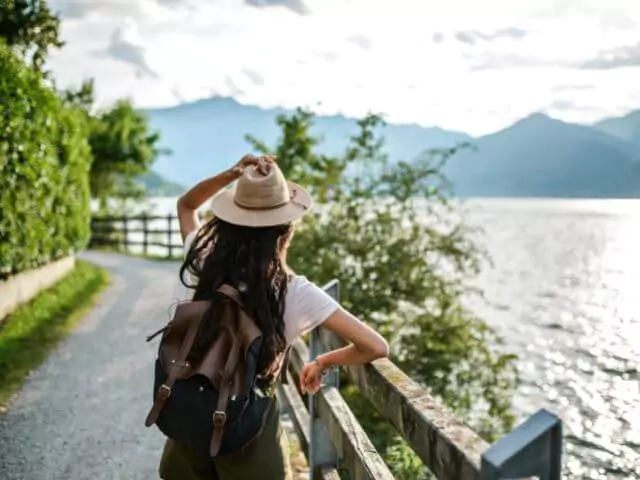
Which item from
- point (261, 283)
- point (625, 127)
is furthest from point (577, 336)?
point (625, 127)

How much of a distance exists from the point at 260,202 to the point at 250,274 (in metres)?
0.27

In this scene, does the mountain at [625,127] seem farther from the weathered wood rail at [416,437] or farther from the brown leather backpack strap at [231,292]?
the brown leather backpack strap at [231,292]

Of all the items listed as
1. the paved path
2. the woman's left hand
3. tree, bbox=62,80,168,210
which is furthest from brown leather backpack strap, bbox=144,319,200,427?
tree, bbox=62,80,168,210

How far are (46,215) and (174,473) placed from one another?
10.3 meters

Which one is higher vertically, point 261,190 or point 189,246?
point 261,190

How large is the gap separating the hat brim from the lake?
8.36 metres

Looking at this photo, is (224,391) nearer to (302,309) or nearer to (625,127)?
(302,309)

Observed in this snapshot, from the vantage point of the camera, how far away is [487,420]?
10.8 metres

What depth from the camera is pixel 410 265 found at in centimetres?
1049

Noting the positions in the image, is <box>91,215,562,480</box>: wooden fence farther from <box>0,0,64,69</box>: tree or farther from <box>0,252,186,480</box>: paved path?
<box>0,0,64,69</box>: tree

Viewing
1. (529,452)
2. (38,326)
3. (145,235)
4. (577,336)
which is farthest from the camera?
(145,235)

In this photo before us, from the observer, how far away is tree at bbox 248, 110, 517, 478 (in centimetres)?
1055

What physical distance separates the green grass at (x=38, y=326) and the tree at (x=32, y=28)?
5750 mm

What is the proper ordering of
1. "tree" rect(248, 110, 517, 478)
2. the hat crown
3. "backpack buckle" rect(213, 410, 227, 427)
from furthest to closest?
"tree" rect(248, 110, 517, 478)
the hat crown
"backpack buckle" rect(213, 410, 227, 427)
